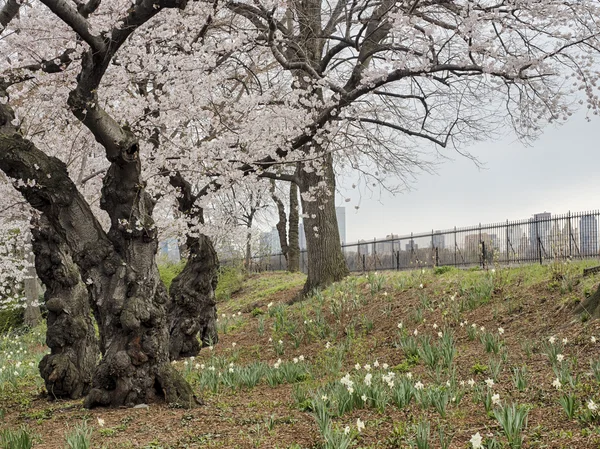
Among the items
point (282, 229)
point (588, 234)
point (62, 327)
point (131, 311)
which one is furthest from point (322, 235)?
point (282, 229)

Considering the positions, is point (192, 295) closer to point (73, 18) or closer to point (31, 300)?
point (73, 18)

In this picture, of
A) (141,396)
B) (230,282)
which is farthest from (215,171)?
(230,282)

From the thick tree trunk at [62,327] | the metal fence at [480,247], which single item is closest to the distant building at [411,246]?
the metal fence at [480,247]

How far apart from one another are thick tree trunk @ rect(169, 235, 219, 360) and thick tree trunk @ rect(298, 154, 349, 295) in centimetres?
381

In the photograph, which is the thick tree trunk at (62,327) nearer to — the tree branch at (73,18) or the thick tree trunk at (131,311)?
the thick tree trunk at (131,311)

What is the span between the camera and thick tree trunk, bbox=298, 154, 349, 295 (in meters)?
14.8

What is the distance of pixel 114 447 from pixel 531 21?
10.5 metres

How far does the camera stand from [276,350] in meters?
10.3

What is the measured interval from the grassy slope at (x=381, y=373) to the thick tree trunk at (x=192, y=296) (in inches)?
24.4

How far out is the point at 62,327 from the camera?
27.7ft

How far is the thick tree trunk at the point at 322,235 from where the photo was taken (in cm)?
1484

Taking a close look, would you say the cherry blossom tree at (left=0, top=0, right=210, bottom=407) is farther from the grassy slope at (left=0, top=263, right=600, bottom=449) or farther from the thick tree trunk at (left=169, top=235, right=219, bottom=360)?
the thick tree trunk at (left=169, top=235, right=219, bottom=360)

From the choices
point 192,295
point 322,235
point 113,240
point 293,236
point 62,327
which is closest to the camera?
point 113,240

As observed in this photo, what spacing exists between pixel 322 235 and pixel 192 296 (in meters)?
4.58
